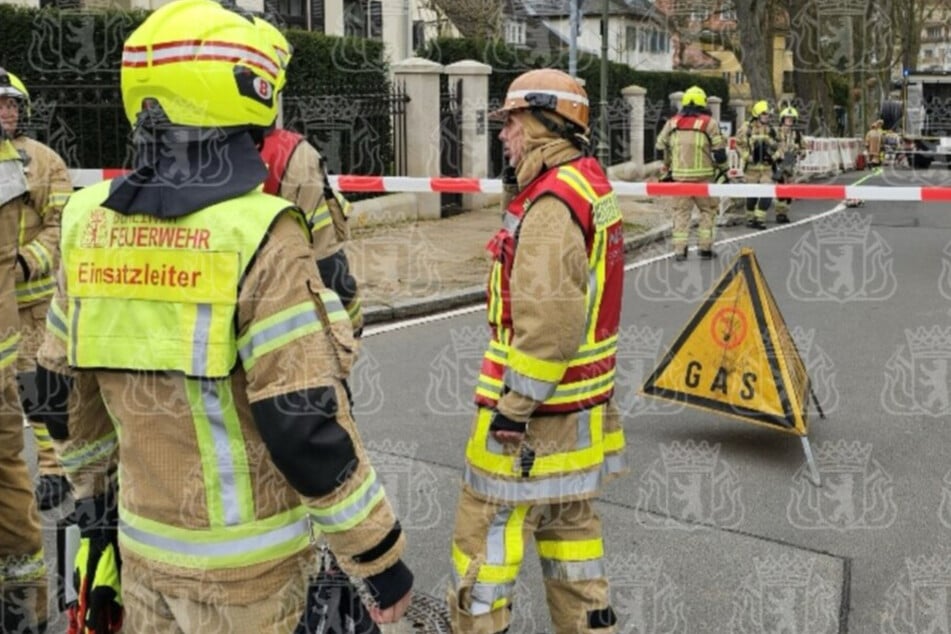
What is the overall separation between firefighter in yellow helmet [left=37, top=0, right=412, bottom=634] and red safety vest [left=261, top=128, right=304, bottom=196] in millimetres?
1919

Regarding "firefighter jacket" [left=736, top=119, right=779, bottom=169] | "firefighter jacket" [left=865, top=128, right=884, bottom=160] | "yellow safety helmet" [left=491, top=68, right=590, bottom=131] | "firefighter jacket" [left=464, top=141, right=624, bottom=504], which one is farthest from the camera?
"firefighter jacket" [left=865, top=128, right=884, bottom=160]

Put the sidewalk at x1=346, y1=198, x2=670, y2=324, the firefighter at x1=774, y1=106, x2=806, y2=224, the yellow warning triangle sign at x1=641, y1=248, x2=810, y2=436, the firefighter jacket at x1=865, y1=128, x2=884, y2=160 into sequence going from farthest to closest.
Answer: the firefighter jacket at x1=865, y1=128, x2=884, y2=160 < the firefighter at x1=774, y1=106, x2=806, y2=224 < the sidewalk at x1=346, y1=198, x2=670, y2=324 < the yellow warning triangle sign at x1=641, y1=248, x2=810, y2=436

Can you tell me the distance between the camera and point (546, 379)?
10.9 feet

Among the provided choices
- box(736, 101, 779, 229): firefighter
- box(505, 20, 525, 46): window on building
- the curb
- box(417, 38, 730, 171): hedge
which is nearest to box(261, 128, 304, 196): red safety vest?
the curb

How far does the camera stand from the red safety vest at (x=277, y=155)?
439 cm

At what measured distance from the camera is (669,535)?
5.13 m

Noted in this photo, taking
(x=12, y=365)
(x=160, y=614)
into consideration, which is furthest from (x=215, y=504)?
(x=12, y=365)

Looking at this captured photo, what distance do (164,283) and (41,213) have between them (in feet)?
10.6

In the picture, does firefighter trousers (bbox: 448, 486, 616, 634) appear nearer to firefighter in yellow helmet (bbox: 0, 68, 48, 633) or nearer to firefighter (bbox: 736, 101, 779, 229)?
firefighter in yellow helmet (bbox: 0, 68, 48, 633)

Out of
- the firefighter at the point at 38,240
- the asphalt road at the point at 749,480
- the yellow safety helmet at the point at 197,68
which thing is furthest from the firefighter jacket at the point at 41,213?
the yellow safety helmet at the point at 197,68

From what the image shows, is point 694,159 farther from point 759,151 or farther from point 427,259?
point 759,151

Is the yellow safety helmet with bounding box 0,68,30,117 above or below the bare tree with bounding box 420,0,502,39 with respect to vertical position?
below

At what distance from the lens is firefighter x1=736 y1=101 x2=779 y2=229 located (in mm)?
17562

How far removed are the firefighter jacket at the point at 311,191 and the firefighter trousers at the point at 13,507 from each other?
973mm
